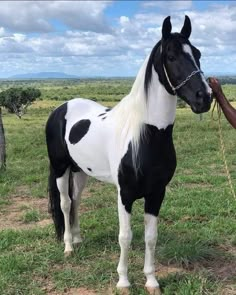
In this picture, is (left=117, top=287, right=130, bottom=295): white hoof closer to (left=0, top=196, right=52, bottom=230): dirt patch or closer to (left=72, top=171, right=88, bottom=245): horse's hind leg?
(left=72, top=171, right=88, bottom=245): horse's hind leg

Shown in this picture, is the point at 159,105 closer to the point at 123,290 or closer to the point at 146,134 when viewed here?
the point at 146,134

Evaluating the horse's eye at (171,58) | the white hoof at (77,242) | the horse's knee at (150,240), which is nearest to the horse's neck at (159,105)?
the horse's eye at (171,58)

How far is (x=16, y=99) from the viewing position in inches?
2168

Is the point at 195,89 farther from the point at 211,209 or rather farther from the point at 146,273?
the point at 211,209

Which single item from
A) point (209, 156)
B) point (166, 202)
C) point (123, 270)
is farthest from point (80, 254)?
point (209, 156)

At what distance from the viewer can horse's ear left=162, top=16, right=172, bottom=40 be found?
3262 millimetres

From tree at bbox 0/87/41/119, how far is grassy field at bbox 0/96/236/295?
155 ft

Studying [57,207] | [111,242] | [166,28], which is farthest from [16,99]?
[166,28]

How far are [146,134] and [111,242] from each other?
6.44 ft

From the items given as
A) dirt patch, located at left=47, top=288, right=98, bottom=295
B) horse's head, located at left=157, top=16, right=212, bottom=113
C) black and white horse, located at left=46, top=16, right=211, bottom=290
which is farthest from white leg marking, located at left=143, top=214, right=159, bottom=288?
horse's head, located at left=157, top=16, right=212, bottom=113

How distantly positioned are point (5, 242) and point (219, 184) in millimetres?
4107

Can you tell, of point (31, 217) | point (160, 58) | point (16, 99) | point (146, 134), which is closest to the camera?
point (160, 58)

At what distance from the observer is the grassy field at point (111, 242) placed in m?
4.19

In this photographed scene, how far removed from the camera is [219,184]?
7.91m
